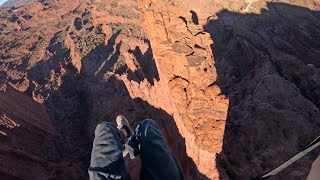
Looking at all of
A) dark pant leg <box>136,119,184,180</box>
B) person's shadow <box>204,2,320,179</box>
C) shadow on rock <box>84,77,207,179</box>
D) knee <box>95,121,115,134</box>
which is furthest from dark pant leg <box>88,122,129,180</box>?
shadow on rock <box>84,77,207,179</box>

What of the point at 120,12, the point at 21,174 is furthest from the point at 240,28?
the point at 21,174

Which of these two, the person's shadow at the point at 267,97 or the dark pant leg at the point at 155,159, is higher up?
the dark pant leg at the point at 155,159

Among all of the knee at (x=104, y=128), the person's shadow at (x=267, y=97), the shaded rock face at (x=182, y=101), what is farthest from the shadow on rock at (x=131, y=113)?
the knee at (x=104, y=128)

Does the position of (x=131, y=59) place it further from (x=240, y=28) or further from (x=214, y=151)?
(x=240, y=28)

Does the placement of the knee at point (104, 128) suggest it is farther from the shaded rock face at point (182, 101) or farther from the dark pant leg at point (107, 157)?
the shaded rock face at point (182, 101)


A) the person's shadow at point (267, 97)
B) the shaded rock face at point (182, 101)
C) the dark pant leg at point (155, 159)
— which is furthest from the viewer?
the person's shadow at point (267, 97)

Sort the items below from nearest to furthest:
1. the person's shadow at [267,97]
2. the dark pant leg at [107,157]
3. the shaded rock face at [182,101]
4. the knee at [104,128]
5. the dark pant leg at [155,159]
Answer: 1. the dark pant leg at [107,157]
2. the dark pant leg at [155,159]
3. the knee at [104,128]
4. the shaded rock face at [182,101]
5. the person's shadow at [267,97]
